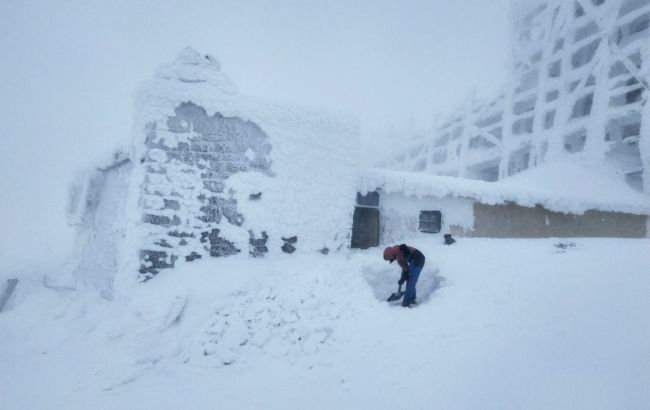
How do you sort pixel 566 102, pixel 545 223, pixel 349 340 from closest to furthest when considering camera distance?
pixel 349 340, pixel 545 223, pixel 566 102

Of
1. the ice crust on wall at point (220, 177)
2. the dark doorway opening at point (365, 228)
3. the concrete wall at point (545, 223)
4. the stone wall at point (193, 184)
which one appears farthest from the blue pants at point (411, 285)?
the concrete wall at point (545, 223)

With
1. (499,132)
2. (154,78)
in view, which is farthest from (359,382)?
(499,132)

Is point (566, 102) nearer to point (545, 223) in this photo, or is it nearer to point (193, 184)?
point (545, 223)

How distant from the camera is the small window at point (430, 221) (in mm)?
10727

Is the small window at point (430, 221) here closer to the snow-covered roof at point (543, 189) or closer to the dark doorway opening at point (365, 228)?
the snow-covered roof at point (543, 189)

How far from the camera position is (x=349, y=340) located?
5.84 m

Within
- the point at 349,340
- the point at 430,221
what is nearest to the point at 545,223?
the point at 430,221

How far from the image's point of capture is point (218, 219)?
7750mm

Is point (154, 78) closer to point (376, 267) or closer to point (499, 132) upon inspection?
point (376, 267)

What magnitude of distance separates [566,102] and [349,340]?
1639cm

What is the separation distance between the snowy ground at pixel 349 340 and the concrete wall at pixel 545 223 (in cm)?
317

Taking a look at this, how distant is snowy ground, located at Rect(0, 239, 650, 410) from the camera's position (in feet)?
14.9

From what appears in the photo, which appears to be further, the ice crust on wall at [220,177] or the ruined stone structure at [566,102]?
the ruined stone structure at [566,102]

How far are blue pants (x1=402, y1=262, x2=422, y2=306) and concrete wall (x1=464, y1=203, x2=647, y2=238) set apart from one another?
4499 millimetres
